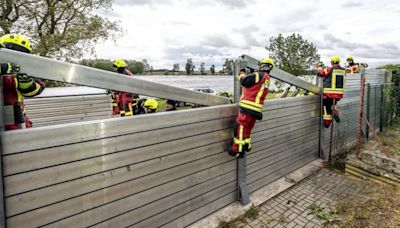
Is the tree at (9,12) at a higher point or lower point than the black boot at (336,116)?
higher

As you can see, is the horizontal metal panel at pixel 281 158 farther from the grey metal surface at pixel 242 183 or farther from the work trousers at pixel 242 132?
the work trousers at pixel 242 132

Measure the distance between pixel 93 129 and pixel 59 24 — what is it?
1306cm

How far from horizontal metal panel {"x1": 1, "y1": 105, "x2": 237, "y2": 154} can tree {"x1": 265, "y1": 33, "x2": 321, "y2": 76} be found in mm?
19854

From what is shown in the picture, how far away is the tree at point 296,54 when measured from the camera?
2061 centimetres

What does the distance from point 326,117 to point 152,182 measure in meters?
4.46

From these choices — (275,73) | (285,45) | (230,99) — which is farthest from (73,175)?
(285,45)

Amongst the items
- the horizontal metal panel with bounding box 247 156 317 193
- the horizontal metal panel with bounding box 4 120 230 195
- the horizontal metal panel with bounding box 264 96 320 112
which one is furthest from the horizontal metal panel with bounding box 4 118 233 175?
the horizontal metal panel with bounding box 247 156 317 193

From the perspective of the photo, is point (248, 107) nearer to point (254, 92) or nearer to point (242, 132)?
point (254, 92)

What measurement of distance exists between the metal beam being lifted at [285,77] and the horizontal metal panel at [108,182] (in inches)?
59.2

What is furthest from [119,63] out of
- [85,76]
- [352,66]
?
[352,66]

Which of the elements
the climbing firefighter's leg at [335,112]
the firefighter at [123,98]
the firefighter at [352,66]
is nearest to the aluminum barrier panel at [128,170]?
the climbing firefighter's leg at [335,112]

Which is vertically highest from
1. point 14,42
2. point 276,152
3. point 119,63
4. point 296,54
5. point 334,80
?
point 296,54

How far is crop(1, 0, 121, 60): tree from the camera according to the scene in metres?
10.7

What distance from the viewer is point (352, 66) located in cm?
810
